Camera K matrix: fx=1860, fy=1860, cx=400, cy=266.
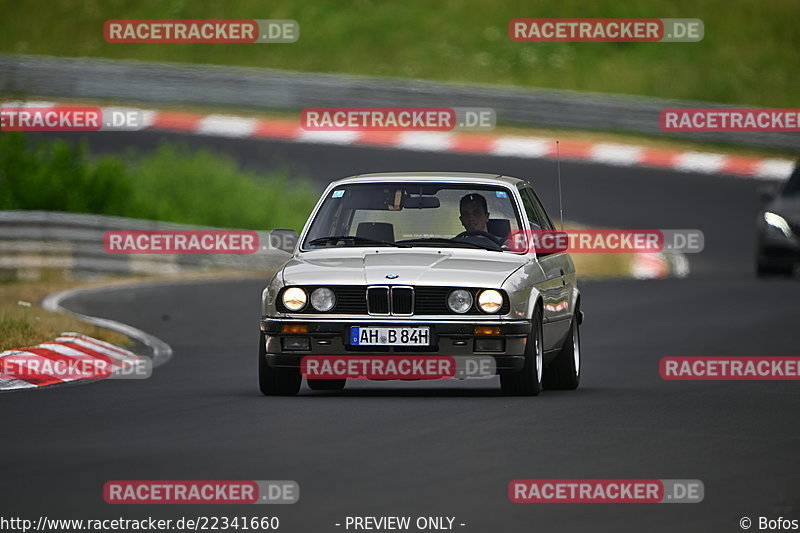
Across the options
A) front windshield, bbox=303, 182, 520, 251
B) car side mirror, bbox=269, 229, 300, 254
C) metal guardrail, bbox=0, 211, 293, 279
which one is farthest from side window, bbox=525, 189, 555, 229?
metal guardrail, bbox=0, 211, 293, 279

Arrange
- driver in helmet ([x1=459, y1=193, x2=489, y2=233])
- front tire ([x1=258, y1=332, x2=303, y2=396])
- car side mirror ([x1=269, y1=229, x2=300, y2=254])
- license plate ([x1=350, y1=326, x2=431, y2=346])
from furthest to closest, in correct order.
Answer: driver in helmet ([x1=459, y1=193, x2=489, y2=233]) < car side mirror ([x1=269, y1=229, x2=300, y2=254]) < front tire ([x1=258, y1=332, x2=303, y2=396]) < license plate ([x1=350, y1=326, x2=431, y2=346])

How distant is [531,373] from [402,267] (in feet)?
3.63

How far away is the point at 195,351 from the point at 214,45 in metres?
30.1

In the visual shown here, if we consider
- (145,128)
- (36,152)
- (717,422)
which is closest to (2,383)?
(717,422)

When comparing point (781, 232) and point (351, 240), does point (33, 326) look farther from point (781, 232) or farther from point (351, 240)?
point (781, 232)

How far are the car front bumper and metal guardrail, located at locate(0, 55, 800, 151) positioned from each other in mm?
24773

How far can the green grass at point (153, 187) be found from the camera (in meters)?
26.2

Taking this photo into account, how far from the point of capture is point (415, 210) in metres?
13.1

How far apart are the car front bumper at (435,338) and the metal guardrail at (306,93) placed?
24773 mm

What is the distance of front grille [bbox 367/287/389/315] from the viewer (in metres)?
11.8

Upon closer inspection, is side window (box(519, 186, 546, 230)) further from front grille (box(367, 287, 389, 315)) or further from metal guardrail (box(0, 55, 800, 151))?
metal guardrail (box(0, 55, 800, 151))

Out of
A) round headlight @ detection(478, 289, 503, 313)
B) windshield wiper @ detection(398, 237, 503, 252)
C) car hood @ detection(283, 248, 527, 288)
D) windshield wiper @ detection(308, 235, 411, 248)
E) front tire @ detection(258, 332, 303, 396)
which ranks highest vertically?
windshield wiper @ detection(308, 235, 411, 248)

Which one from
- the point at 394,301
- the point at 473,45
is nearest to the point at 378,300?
the point at 394,301

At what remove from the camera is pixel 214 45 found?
45.9 metres
